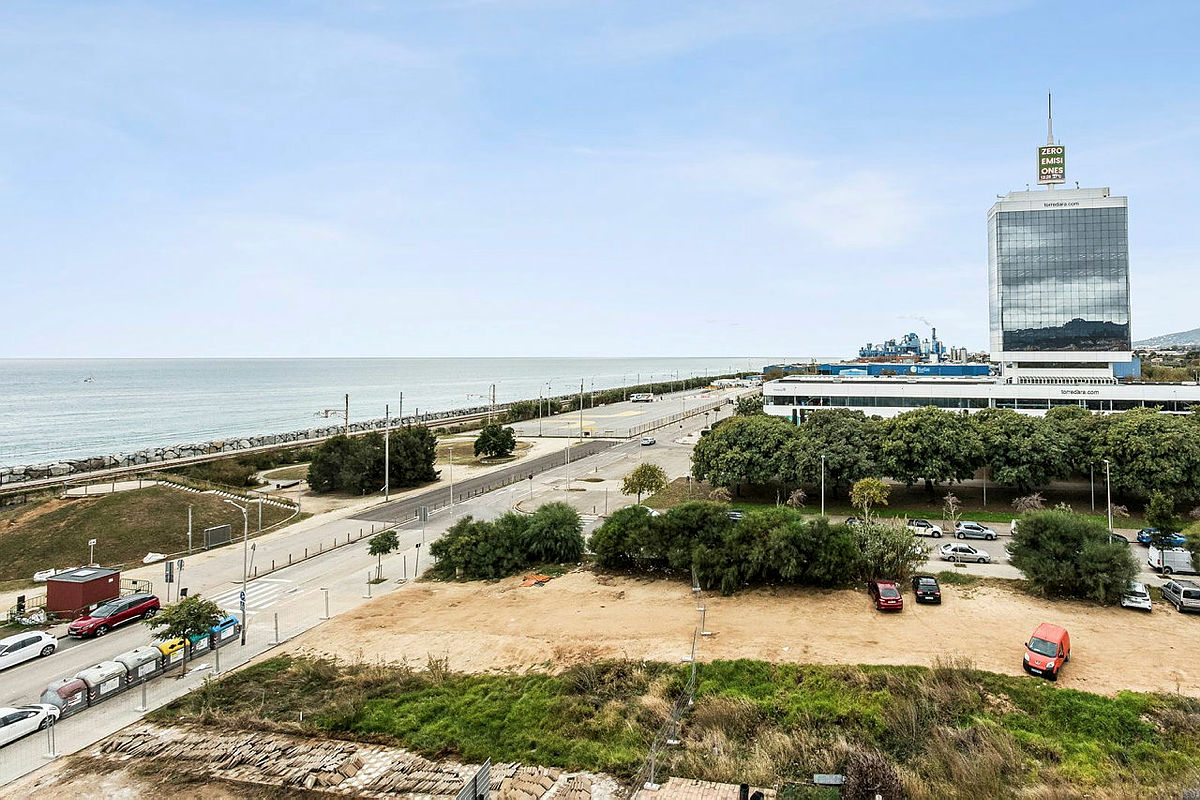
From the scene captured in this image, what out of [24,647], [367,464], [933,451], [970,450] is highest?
[970,450]

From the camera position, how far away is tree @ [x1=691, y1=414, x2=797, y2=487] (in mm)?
47469

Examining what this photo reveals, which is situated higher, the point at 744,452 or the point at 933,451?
the point at 933,451

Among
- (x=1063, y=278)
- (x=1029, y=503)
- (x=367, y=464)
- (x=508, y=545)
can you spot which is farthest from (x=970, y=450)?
(x=1063, y=278)

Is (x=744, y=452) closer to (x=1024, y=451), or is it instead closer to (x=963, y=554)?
(x=963, y=554)

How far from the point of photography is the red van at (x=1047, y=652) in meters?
21.1

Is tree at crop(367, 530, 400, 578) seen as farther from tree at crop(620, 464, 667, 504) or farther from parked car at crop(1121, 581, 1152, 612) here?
parked car at crop(1121, 581, 1152, 612)

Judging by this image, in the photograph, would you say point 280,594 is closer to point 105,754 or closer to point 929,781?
point 105,754

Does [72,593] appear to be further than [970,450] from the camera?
No

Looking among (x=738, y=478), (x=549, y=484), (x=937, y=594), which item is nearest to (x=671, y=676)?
(x=937, y=594)

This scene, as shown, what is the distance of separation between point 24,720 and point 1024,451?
52.3 metres

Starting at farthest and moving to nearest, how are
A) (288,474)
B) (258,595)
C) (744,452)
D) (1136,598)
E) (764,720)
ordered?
(288,474) → (744,452) → (258,595) → (1136,598) → (764,720)

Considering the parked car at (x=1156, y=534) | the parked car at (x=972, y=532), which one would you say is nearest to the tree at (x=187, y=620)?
the parked car at (x=972, y=532)

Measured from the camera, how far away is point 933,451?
151 feet

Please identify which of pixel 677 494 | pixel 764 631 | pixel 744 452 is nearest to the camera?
pixel 764 631
